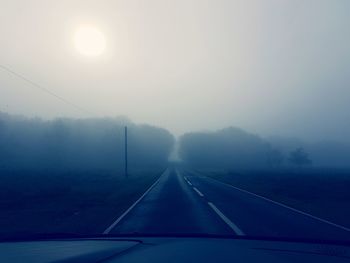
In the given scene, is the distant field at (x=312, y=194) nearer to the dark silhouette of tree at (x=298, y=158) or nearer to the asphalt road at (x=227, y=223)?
the asphalt road at (x=227, y=223)

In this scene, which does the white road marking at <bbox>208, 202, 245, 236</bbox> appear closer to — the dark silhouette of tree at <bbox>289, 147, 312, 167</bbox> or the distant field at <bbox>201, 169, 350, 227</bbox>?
the distant field at <bbox>201, 169, 350, 227</bbox>

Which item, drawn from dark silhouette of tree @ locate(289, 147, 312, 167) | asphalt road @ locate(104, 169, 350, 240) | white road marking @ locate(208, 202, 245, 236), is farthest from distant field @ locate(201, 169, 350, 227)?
dark silhouette of tree @ locate(289, 147, 312, 167)

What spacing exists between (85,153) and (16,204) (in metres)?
142

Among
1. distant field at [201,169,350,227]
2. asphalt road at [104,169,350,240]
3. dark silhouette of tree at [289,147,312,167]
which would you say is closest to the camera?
asphalt road at [104,169,350,240]

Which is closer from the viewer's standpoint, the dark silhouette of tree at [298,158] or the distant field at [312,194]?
the distant field at [312,194]

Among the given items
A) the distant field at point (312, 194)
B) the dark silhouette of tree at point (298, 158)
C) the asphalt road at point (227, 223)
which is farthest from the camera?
the dark silhouette of tree at point (298, 158)

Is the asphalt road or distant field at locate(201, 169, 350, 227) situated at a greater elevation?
the asphalt road

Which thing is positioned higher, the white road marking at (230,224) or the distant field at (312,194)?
the white road marking at (230,224)

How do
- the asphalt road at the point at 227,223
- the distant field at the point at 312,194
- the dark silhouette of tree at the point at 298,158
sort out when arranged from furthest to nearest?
the dark silhouette of tree at the point at 298,158, the distant field at the point at 312,194, the asphalt road at the point at 227,223

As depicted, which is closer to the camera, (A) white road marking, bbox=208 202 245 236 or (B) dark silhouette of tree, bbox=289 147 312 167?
(A) white road marking, bbox=208 202 245 236

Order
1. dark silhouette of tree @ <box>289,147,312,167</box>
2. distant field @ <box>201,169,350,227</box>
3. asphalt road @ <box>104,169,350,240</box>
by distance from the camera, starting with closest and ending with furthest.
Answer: asphalt road @ <box>104,169,350,240</box> → distant field @ <box>201,169,350,227</box> → dark silhouette of tree @ <box>289,147,312,167</box>

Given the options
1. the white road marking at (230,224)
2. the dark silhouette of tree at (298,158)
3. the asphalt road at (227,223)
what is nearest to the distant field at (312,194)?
the asphalt road at (227,223)

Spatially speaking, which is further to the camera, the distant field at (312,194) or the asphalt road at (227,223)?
the distant field at (312,194)

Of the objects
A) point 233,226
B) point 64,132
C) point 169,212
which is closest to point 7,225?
point 169,212
